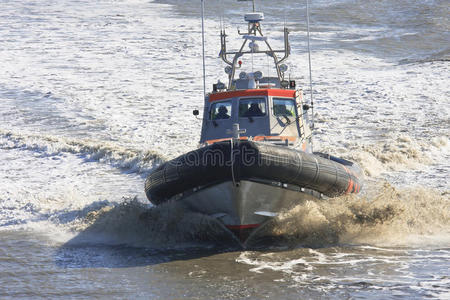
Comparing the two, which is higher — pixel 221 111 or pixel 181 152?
pixel 221 111

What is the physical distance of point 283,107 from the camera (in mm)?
10188

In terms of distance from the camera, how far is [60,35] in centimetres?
3050

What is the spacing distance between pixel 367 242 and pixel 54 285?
393 cm

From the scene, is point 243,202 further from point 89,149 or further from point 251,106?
point 89,149

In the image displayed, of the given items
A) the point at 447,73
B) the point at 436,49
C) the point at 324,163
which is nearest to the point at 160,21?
the point at 436,49

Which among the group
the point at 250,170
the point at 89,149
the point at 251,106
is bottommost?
the point at 89,149

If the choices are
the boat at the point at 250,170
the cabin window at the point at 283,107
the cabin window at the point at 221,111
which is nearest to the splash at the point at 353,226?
the boat at the point at 250,170

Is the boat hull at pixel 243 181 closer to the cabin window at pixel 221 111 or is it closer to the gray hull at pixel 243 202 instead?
the gray hull at pixel 243 202

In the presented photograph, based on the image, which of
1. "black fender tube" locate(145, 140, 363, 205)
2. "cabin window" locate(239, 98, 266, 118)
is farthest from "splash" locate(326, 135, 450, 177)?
"black fender tube" locate(145, 140, 363, 205)

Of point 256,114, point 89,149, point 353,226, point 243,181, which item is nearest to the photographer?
point 243,181

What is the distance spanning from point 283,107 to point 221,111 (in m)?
0.89

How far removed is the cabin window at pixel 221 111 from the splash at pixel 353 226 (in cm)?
196

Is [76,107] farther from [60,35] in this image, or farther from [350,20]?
[350,20]

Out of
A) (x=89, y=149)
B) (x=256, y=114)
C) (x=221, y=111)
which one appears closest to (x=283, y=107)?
(x=256, y=114)
